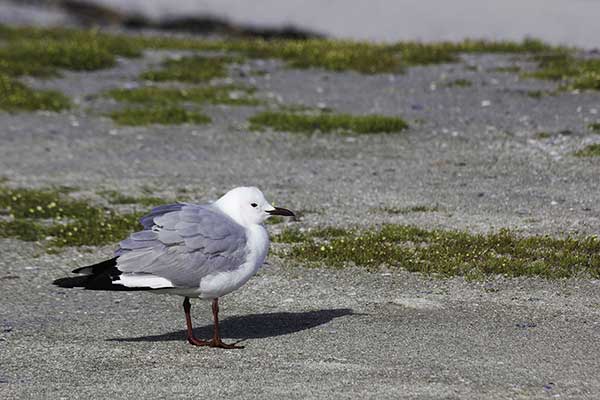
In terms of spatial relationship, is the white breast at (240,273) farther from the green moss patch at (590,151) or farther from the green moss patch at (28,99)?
the green moss patch at (28,99)

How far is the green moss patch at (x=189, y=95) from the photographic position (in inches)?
1003

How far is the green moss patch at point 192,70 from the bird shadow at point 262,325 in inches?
670

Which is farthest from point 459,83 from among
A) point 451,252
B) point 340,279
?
point 340,279

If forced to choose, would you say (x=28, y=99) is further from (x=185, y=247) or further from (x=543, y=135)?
(x=185, y=247)

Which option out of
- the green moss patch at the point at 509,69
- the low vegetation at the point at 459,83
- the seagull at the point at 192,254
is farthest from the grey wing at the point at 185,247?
the green moss patch at the point at 509,69

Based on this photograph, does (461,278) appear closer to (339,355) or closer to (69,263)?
(339,355)

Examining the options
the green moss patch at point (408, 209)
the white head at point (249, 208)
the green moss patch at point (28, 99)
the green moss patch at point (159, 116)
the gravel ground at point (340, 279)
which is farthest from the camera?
the green moss patch at point (28, 99)

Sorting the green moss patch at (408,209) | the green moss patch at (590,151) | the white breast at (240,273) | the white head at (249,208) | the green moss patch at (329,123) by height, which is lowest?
the green moss patch at (408,209)

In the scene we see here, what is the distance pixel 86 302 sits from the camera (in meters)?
12.4

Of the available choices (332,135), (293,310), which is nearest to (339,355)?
(293,310)

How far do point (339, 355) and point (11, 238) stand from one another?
7.26 m

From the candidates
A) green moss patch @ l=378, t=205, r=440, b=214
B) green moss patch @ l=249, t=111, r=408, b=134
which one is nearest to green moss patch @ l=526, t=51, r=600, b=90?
green moss patch @ l=249, t=111, r=408, b=134

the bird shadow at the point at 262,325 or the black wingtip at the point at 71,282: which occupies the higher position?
the black wingtip at the point at 71,282

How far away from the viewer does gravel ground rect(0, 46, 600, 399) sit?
9.48 m
